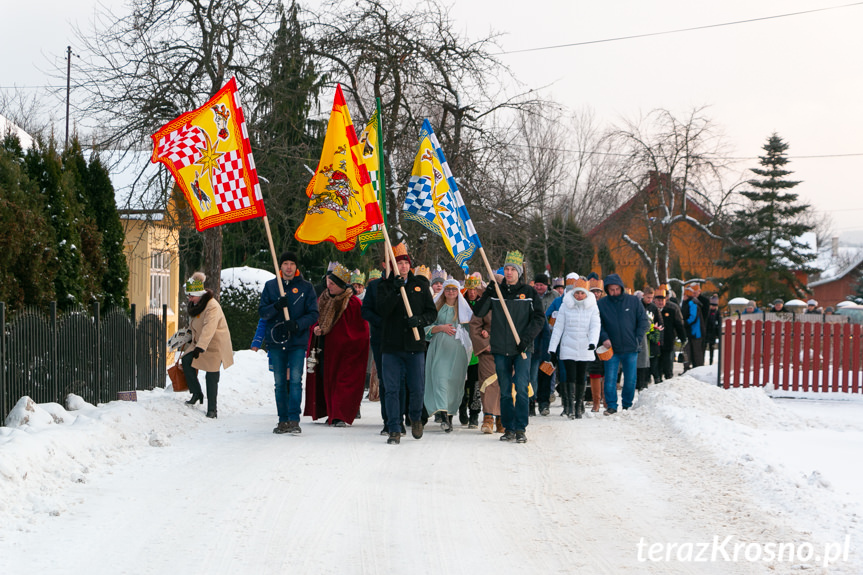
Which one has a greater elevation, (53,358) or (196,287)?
(196,287)

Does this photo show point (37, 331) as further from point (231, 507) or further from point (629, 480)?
point (629, 480)

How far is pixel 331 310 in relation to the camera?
11500 millimetres

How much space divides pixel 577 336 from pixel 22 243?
7.07 m

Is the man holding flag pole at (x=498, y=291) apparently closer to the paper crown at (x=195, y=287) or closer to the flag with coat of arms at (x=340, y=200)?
the flag with coat of arms at (x=340, y=200)

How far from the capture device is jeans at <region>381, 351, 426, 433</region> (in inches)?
402

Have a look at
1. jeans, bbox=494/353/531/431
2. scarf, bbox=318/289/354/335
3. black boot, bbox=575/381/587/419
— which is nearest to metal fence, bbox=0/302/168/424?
scarf, bbox=318/289/354/335

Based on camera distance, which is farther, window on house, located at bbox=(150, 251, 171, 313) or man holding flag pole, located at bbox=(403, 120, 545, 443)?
window on house, located at bbox=(150, 251, 171, 313)

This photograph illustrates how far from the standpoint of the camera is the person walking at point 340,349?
11.4 metres

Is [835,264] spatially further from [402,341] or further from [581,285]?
[402,341]

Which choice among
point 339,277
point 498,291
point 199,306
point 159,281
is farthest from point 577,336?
point 159,281

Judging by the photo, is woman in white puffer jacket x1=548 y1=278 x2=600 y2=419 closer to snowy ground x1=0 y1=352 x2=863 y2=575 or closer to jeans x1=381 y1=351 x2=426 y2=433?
snowy ground x1=0 y1=352 x2=863 y2=575

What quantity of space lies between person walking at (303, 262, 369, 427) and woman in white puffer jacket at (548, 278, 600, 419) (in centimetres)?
294

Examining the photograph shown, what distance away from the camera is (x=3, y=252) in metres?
10.4

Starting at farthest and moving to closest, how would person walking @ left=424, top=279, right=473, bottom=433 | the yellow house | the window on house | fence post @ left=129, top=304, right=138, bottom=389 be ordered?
the window on house < the yellow house < fence post @ left=129, top=304, right=138, bottom=389 < person walking @ left=424, top=279, right=473, bottom=433
